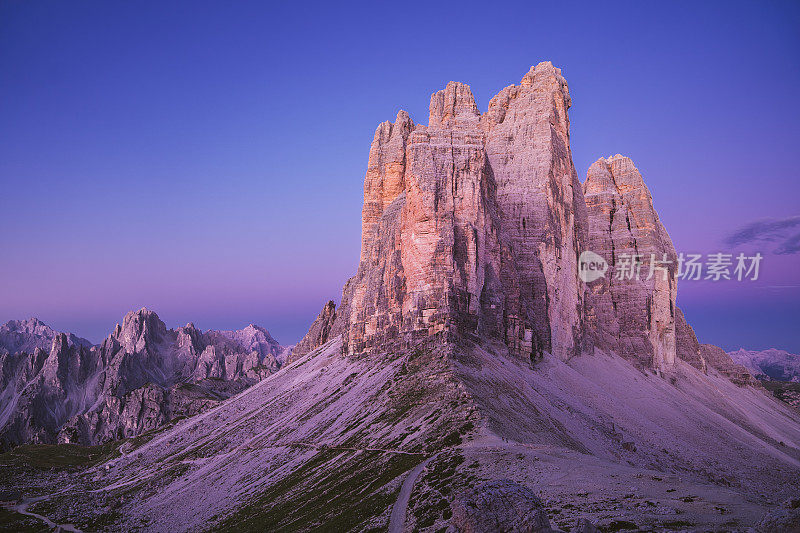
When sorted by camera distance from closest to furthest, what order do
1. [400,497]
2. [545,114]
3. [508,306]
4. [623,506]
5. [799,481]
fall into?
[623,506]
[400,497]
[799,481]
[508,306]
[545,114]

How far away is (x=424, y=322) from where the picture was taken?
3920 inches

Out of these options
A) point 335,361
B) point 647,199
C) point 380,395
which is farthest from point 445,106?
point 380,395

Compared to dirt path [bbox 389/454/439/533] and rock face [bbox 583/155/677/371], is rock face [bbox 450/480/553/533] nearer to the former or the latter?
dirt path [bbox 389/454/439/533]

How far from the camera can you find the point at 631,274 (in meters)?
160

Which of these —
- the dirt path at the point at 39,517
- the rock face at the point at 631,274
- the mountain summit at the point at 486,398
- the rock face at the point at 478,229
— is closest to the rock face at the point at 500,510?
the mountain summit at the point at 486,398

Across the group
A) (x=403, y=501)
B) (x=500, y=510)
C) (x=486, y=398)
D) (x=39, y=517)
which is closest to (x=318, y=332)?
(x=39, y=517)

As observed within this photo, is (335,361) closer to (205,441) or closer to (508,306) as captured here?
(205,441)

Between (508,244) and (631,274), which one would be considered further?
(631,274)

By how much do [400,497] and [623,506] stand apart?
65.7ft

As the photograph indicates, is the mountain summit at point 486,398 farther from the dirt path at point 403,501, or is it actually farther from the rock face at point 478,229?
the rock face at point 478,229

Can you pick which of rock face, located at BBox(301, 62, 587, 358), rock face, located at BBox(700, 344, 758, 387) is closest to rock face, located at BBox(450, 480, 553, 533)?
rock face, located at BBox(301, 62, 587, 358)

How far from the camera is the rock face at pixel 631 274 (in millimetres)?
152250

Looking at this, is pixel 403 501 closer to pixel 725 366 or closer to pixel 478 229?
pixel 478 229

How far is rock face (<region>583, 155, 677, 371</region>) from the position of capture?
15225 centimetres
